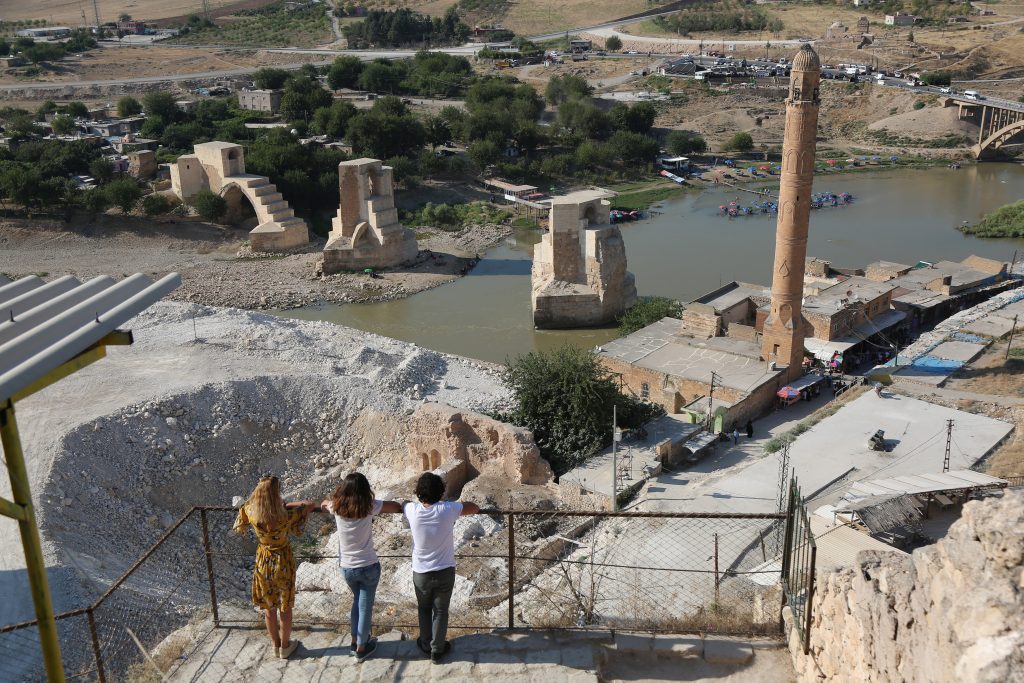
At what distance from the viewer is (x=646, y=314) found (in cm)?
2112

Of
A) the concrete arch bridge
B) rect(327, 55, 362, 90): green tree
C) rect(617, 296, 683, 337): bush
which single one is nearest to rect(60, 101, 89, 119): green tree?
rect(327, 55, 362, 90): green tree

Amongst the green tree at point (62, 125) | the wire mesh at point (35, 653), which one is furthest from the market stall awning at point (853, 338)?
the green tree at point (62, 125)

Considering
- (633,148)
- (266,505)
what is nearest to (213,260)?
(633,148)

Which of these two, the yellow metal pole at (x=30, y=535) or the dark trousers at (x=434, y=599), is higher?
the yellow metal pole at (x=30, y=535)

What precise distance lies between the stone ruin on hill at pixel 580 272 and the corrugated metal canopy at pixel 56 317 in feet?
60.0

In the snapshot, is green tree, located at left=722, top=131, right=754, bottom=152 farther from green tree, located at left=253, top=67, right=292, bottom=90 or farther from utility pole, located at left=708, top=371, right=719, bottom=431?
utility pole, located at left=708, top=371, right=719, bottom=431

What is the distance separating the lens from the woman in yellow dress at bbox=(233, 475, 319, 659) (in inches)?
191

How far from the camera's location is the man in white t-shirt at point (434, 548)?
4.80 metres

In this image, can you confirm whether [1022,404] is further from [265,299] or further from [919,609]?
[265,299]

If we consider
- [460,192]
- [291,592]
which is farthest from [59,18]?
[291,592]

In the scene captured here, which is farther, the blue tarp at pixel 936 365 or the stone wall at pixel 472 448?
the blue tarp at pixel 936 365

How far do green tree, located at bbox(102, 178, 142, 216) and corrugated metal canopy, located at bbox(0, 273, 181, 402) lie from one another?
28204 millimetres

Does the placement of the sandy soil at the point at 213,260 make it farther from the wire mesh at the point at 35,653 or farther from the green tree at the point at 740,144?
the wire mesh at the point at 35,653

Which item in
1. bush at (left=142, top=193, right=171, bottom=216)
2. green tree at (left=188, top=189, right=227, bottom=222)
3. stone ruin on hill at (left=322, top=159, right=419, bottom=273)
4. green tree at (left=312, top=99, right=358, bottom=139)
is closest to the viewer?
stone ruin on hill at (left=322, top=159, right=419, bottom=273)
